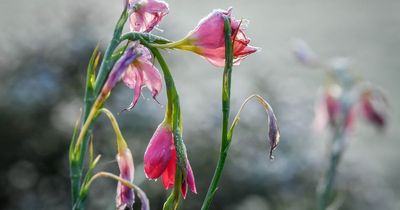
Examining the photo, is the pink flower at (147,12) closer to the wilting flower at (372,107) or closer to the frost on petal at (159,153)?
the frost on petal at (159,153)

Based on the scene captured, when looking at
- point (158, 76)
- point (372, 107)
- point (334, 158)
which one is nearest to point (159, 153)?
point (158, 76)

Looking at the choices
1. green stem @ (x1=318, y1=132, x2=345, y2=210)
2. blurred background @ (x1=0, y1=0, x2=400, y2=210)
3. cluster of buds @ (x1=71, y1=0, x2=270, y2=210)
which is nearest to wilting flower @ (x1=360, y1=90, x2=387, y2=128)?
green stem @ (x1=318, y1=132, x2=345, y2=210)

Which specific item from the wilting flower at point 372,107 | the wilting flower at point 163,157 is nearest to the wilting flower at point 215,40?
the wilting flower at point 163,157

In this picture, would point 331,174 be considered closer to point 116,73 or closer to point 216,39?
point 216,39

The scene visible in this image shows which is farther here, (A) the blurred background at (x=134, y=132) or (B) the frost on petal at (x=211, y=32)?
(A) the blurred background at (x=134, y=132)

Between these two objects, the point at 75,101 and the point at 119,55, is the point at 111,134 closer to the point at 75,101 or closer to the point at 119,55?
the point at 75,101
